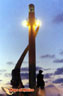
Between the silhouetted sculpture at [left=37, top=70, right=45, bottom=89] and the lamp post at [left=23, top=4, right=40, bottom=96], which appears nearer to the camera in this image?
the lamp post at [left=23, top=4, right=40, bottom=96]

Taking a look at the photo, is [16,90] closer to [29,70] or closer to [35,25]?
[29,70]

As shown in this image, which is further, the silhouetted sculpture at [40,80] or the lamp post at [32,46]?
the silhouetted sculpture at [40,80]

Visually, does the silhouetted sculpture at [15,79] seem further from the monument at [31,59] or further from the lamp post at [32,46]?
the lamp post at [32,46]

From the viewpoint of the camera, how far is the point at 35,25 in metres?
87.2

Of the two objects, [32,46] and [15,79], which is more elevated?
[32,46]

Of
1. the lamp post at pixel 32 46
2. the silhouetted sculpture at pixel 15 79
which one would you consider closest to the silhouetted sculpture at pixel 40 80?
the lamp post at pixel 32 46

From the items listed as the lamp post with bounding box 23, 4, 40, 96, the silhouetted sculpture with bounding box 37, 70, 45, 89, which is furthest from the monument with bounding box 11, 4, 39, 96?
the silhouetted sculpture with bounding box 37, 70, 45, 89

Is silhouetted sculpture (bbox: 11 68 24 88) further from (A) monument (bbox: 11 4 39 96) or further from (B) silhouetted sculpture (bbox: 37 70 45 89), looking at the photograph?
(B) silhouetted sculpture (bbox: 37 70 45 89)

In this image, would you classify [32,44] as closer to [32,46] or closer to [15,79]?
[32,46]

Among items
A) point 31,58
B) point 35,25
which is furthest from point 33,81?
point 35,25

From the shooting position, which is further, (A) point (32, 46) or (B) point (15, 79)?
(A) point (32, 46)

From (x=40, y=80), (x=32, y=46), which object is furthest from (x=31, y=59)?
(x=40, y=80)

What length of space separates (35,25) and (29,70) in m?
14.6

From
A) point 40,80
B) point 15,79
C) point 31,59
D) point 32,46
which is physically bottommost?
point 40,80
